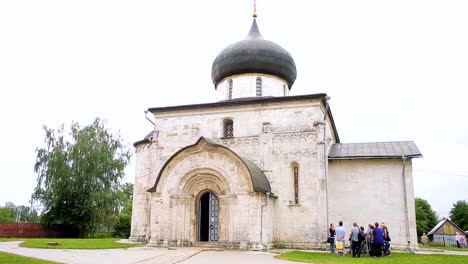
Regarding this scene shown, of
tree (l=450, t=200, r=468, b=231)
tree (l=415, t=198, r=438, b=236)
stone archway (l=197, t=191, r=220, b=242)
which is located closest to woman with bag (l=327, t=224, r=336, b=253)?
stone archway (l=197, t=191, r=220, b=242)

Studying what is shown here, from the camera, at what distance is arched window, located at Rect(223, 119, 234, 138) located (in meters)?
19.9

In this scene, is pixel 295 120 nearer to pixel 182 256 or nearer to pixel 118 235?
pixel 182 256

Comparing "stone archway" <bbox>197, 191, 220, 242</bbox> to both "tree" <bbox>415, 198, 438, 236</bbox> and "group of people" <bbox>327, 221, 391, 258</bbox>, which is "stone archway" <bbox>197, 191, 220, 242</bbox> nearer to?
"group of people" <bbox>327, 221, 391, 258</bbox>

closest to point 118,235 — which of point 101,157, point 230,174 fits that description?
point 101,157

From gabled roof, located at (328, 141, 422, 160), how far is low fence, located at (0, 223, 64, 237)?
20472 mm

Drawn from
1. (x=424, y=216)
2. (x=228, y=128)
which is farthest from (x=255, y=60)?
(x=424, y=216)

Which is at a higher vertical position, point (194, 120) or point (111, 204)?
point (194, 120)

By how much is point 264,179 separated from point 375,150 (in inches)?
232

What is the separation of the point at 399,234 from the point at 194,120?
1111 cm

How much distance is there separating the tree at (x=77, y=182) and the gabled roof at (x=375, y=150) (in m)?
16.9

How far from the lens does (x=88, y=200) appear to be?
27609mm

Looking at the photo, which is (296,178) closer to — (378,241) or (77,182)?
(378,241)

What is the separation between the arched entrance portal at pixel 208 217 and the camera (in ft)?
59.3

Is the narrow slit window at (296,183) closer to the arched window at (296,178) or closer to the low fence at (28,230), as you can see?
the arched window at (296,178)
